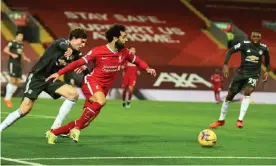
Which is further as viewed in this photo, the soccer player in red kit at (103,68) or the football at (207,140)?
the soccer player in red kit at (103,68)

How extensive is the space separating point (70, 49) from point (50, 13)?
22.9 m

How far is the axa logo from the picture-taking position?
29.2 metres

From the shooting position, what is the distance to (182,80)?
1158 inches

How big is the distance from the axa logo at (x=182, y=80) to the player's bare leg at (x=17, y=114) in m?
18.6

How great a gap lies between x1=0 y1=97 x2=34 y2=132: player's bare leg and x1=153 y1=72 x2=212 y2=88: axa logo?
18.6 m

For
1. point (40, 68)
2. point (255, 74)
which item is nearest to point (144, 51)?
point (255, 74)

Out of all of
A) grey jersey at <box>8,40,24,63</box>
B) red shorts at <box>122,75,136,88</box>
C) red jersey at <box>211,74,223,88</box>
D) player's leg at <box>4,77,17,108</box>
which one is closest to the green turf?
player's leg at <box>4,77,17,108</box>

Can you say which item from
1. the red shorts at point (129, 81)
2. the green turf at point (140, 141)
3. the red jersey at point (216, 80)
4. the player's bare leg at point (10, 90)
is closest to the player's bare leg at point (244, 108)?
the green turf at point (140, 141)

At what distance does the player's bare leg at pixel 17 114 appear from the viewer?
10516 mm

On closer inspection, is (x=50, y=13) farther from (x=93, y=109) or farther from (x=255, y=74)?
(x=93, y=109)

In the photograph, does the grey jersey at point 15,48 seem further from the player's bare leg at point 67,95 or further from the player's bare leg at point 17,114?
the player's bare leg at point 17,114

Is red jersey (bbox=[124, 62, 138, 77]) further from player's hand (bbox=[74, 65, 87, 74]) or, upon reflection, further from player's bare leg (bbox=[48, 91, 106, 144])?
player's bare leg (bbox=[48, 91, 106, 144])

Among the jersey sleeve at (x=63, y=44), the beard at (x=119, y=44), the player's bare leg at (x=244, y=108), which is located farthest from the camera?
the player's bare leg at (x=244, y=108)

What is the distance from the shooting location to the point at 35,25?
104 ft
